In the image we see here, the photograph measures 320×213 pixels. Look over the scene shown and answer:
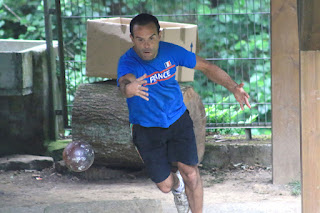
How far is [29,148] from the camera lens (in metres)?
7.41

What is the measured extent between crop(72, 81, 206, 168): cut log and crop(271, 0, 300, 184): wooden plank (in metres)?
0.90

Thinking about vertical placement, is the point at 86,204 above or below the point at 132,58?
below

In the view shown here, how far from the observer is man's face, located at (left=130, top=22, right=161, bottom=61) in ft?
13.8

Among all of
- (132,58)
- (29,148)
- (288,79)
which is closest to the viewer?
(132,58)

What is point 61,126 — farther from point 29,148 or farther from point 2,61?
point 2,61

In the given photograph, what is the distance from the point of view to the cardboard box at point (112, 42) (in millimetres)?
6199

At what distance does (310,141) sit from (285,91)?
235 cm

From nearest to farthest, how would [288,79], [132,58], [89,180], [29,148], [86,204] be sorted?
[132,58]
[86,204]
[288,79]
[89,180]
[29,148]

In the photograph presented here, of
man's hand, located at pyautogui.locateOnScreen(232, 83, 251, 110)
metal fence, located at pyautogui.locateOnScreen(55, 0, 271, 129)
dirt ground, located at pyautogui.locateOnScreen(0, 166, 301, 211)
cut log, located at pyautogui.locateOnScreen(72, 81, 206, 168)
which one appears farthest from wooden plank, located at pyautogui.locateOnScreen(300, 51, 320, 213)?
metal fence, located at pyautogui.locateOnScreen(55, 0, 271, 129)

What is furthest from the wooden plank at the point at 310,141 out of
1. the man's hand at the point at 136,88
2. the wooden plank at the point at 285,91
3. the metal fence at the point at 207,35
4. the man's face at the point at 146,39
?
the metal fence at the point at 207,35

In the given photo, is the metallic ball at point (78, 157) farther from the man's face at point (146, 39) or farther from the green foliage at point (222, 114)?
the green foliage at point (222, 114)

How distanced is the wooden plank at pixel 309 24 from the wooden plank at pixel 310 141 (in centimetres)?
10

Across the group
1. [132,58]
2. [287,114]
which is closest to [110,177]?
[287,114]

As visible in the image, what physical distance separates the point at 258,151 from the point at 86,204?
2695 millimetres
